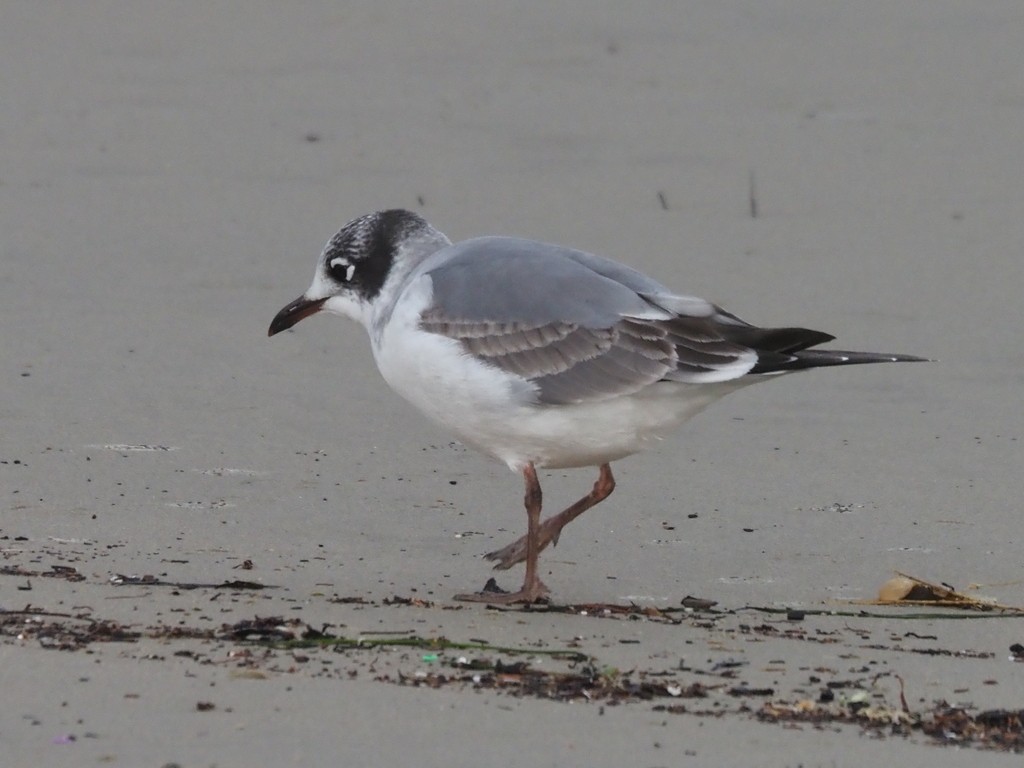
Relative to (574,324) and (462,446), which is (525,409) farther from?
(462,446)

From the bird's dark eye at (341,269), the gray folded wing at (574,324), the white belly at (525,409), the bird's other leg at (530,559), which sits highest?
the bird's dark eye at (341,269)

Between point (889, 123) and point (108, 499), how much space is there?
523 centimetres

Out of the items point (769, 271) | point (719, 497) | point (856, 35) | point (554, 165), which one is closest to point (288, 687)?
point (719, 497)

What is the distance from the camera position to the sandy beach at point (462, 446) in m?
4.20

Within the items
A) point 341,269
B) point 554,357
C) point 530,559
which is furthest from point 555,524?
point 341,269

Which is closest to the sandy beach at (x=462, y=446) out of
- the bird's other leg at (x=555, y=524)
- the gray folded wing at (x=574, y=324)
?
the bird's other leg at (x=555, y=524)

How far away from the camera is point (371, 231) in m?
6.04

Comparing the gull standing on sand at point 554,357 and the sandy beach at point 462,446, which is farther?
the gull standing on sand at point 554,357

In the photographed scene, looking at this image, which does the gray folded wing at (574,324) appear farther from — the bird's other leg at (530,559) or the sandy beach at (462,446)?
the sandy beach at (462,446)

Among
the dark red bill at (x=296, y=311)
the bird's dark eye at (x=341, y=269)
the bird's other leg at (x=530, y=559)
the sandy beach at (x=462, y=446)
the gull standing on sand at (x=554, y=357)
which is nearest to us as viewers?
the sandy beach at (x=462, y=446)

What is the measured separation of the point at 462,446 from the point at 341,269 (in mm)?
998

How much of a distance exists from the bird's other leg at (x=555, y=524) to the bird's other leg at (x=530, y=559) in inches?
0.9

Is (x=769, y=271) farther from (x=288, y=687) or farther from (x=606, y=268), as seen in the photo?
(x=288, y=687)

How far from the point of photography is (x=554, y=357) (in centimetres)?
558
